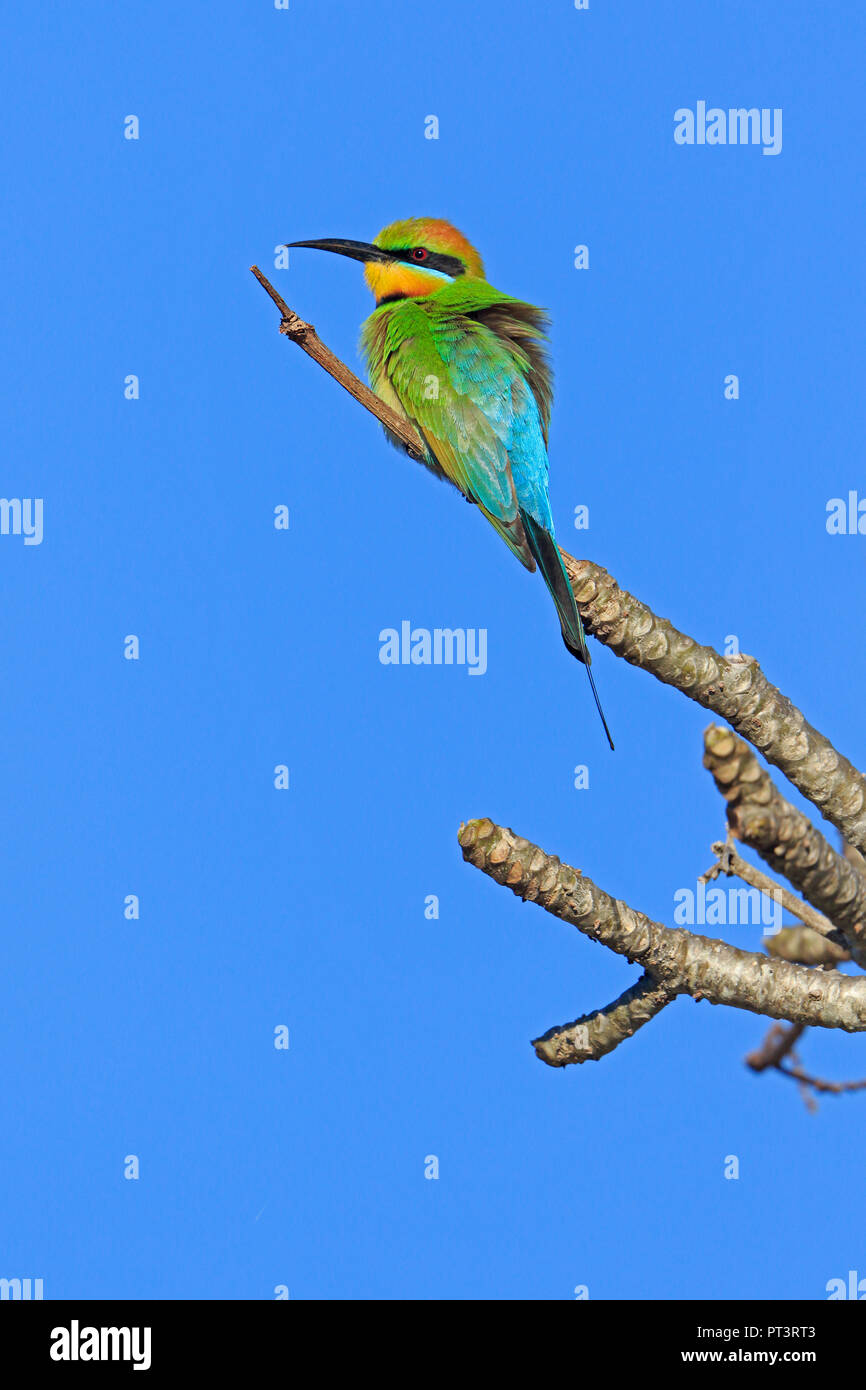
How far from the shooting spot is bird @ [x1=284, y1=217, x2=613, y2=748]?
18.9ft

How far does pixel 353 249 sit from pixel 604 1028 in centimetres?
479

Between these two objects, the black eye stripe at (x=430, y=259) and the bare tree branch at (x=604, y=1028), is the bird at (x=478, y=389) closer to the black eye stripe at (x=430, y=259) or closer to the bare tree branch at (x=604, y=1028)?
the black eye stripe at (x=430, y=259)

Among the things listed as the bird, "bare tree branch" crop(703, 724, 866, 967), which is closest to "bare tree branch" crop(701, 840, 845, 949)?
"bare tree branch" crop(703, 724, 866, 967)

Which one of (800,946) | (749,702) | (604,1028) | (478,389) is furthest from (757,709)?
(478,389)

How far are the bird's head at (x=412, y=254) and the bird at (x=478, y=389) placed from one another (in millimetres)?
40

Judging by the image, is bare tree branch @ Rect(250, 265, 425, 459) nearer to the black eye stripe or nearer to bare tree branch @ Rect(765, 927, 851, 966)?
the black eye stripe

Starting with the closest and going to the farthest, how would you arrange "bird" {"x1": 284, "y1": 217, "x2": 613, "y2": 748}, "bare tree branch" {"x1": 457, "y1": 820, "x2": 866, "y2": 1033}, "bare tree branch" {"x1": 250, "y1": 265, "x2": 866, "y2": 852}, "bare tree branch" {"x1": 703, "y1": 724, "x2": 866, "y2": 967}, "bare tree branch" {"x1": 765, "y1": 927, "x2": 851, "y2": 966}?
1. "bare tree branch" {"x1": 703, "y1": 724, "x2": 866, "y2": 967}
2. "bare tree branch" {"x1": 457, "y1": 820, "x2": 866, "y2": 1033}
3. "bare tree branch" {"x1": 250, "y1": 265, "x2": 866, "y2": 852}
4. "bare tree branch" {"x1": 765, "y1": 927, "x2": 851, "y2": 966}
5. "bird" {"x1": 284, "y1": 217, "x2": 613, "y2": 748}

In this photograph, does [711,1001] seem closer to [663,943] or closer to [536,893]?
[663,943]

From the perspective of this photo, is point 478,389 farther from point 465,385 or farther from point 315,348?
point 315,348

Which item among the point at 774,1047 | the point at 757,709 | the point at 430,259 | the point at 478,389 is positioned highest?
the point at 430,259

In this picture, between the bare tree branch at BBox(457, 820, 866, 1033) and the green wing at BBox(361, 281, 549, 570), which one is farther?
the green wing at BBox(361, 281, 549, 570)

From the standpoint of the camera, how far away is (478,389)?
Result: 19.5 ft

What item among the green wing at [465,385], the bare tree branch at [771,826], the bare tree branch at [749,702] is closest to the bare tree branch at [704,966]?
the bare tree branch at [771,826]

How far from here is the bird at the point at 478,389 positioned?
575 centimetres
